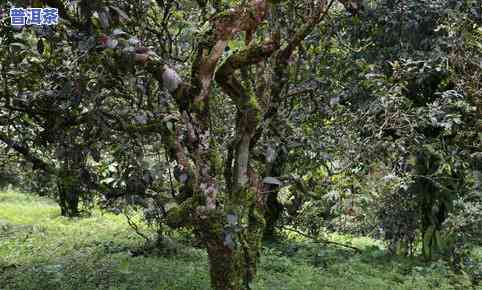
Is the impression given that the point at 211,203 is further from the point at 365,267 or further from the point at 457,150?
the point at 365,267

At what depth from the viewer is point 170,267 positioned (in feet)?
27.0

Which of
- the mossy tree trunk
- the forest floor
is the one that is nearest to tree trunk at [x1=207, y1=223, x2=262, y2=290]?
the mossy tree trunk

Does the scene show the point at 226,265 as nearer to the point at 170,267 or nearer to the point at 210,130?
the point at 210,130

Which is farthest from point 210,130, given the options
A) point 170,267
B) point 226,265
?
point 170,267

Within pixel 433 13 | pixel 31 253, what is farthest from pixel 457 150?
pixel 31 253

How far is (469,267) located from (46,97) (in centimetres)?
789

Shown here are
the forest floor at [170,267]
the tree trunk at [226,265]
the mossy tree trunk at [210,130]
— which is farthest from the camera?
the forest floor at [170,267]

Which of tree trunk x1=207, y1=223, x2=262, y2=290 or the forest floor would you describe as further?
the forest floor

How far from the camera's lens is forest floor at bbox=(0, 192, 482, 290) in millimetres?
7402

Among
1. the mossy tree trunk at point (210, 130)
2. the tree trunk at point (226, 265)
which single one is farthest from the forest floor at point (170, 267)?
the mossy tree trunk at point (210, 130)

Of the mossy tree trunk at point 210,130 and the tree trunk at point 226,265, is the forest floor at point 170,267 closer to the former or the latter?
the tree trunk at point 226,265

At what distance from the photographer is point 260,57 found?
4805 millimetres

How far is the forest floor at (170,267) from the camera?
24.3ft

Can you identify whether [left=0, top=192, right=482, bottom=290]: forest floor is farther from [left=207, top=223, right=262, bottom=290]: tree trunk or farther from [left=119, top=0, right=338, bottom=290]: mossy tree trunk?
[left=119, top=0, right=338, bottom=290]: mossy tree trunk
